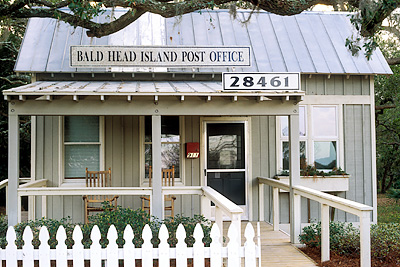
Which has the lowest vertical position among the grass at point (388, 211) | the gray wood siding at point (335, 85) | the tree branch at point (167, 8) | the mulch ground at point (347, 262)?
the grass at point (388, 211)

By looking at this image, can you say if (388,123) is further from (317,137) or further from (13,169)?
(13,169)

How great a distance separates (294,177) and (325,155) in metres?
2.62

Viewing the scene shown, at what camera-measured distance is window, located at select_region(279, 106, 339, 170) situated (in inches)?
397

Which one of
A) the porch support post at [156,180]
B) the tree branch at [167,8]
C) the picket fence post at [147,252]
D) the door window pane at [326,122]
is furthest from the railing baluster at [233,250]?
the door window pane at [326,122]

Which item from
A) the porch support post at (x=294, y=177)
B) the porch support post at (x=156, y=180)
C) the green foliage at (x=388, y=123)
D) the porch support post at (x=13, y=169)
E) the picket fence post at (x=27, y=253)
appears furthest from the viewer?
the green foliage at (x=388, y=123)

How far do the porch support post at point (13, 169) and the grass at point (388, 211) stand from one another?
12.2 meters

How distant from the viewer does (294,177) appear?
7.82 meters

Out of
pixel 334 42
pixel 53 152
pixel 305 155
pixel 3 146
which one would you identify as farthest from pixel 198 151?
pixel 3 146

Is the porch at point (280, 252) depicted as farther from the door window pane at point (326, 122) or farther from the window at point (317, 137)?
the door window pane at point (326, 122)

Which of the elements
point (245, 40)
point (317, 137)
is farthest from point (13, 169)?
point (317, 137)

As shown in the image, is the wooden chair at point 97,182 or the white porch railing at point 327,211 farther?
the wooden chair at point 97,182

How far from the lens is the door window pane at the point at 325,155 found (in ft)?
33.2

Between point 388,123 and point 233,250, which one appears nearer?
point 233,250

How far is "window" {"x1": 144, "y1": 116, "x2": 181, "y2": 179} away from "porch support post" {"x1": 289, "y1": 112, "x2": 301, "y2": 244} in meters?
2.92
